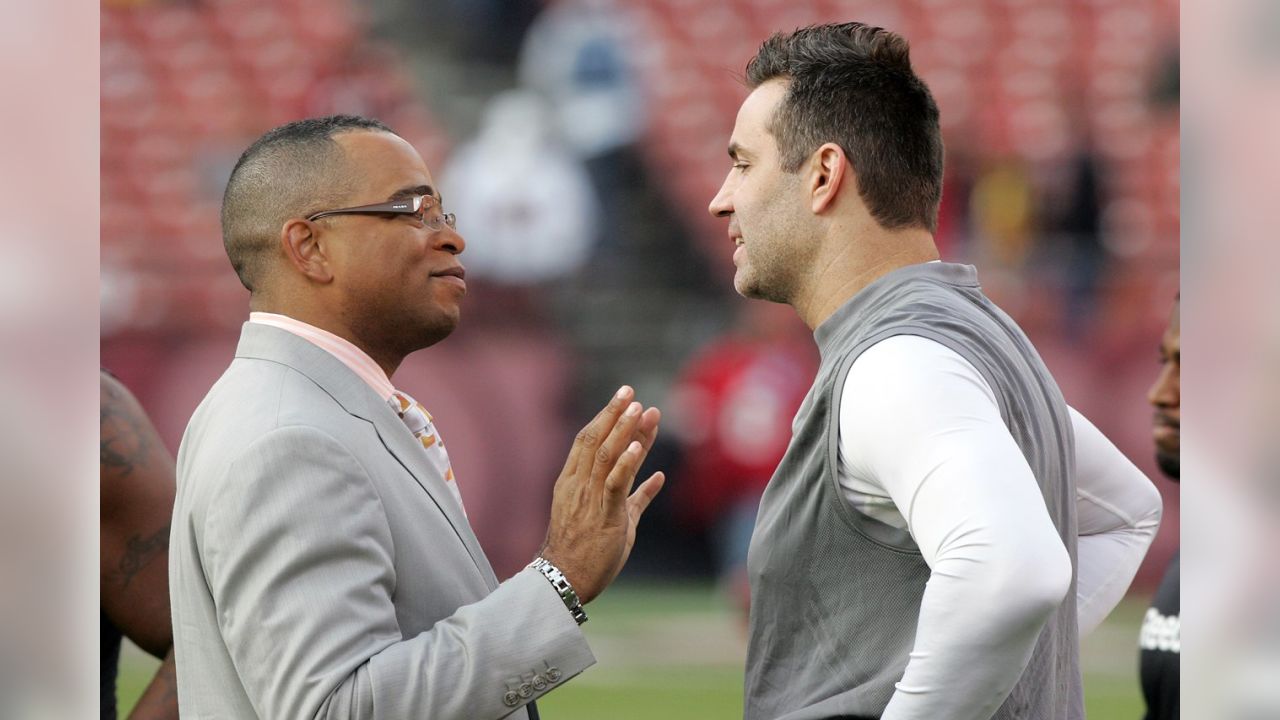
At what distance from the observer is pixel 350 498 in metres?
1.48

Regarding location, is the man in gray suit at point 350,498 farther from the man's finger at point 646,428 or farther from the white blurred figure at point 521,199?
the white blurred figure at point 521,199

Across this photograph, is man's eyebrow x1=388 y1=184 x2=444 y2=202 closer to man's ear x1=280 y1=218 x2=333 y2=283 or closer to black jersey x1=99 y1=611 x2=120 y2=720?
man's ear x1=280 y1=218 x2=333 y2=283

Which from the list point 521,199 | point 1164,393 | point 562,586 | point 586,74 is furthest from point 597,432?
point 586,74

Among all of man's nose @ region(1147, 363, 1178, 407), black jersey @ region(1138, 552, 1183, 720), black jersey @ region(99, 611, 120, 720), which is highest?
man's nose @ region(1147, 363, 1178, 407)

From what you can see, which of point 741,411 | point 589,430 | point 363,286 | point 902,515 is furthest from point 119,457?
point 741,411

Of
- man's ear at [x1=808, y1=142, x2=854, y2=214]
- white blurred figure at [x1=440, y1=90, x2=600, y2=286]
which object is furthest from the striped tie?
white blurred figure at [x1=440, y1=90, x2=600, y2=286]

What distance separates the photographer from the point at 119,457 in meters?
2.24

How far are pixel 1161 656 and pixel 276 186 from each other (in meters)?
1.89

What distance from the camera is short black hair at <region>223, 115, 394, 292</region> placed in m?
1.76

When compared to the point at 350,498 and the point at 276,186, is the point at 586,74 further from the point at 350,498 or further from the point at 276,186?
the point at 350,498

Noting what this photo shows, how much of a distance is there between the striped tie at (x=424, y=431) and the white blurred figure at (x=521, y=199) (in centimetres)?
688

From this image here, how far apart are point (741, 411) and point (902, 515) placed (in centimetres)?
696

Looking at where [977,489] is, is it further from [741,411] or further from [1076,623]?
[741,411]

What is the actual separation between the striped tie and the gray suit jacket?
11 centimetres
